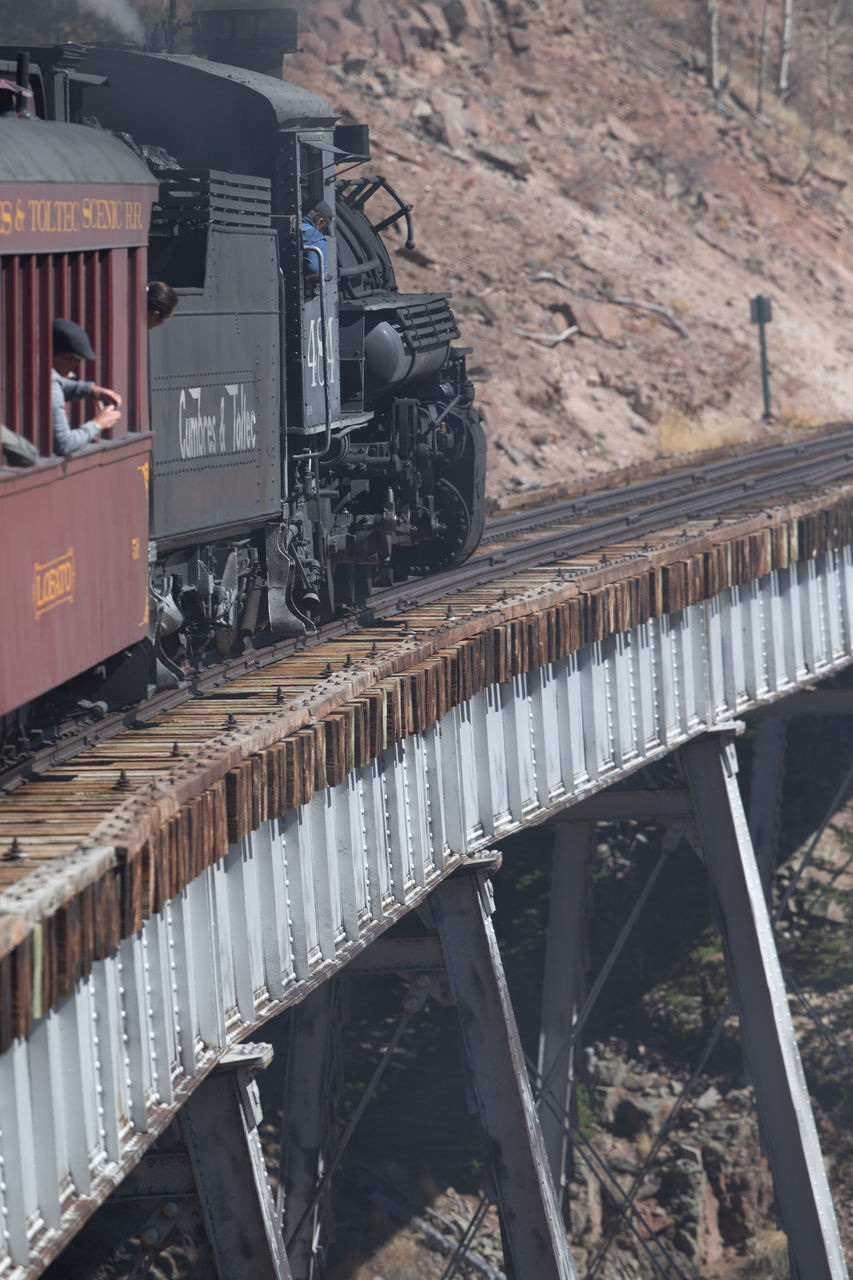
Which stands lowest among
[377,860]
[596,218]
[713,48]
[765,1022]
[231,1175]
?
[765,1022]

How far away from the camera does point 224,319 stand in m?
12.8

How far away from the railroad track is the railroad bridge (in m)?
0.25

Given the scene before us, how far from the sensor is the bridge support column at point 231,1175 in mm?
10344

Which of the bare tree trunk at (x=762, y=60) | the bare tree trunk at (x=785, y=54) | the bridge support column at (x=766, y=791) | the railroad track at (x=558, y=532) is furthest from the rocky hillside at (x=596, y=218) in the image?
the bridge support column at (x=766, y=791)

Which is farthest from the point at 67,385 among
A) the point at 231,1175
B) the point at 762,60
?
the point at 762,60

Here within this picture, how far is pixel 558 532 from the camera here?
2144 centimetres

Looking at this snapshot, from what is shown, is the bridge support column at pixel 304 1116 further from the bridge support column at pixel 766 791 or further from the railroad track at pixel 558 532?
the bridge support column at pixel 766 791

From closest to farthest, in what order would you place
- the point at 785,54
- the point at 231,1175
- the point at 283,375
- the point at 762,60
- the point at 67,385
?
the point at 67,385
the point at 231,1175
the point at 283,375
the point at 762,60
the point at 785,54

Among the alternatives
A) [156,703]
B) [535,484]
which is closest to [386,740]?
[156,703]

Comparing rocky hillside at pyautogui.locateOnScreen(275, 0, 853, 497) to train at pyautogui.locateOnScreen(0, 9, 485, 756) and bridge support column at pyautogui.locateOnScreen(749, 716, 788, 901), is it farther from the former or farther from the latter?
train at pyautogui.locateOnScreen(0, 9, 485, 756)

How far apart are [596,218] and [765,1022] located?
3220cm

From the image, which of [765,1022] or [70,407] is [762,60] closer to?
[765,1022]

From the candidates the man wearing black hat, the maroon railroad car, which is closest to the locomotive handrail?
the maroon railroad car

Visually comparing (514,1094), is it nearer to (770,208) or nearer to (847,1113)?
(847,1113)
